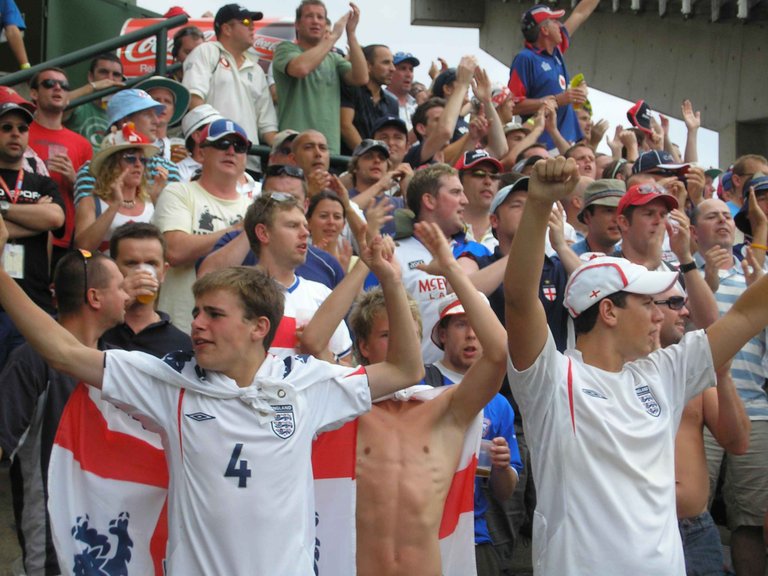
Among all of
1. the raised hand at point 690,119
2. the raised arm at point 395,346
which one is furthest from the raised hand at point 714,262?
the raised hand at point 690,119

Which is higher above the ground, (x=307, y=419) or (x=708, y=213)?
(x=708, y=213)

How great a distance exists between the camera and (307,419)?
471 cm

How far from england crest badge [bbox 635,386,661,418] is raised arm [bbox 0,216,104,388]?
81.6 inches

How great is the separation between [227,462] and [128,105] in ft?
15.5

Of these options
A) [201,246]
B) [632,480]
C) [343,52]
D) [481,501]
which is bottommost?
[481,501]

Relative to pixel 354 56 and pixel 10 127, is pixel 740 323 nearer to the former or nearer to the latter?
pixel 10 127

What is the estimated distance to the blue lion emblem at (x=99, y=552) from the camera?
4.91 metres

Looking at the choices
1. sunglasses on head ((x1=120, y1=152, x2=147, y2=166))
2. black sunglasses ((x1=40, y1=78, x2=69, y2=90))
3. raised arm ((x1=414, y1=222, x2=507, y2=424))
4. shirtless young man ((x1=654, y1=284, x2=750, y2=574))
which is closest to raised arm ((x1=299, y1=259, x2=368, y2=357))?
raised arm ((x1=414, y1=222, x2=507, y2=424))

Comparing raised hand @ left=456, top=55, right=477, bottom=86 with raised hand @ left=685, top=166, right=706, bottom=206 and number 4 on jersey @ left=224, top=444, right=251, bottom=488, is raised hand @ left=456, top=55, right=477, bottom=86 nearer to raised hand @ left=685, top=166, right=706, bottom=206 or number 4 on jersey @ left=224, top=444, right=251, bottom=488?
raised hand @ left=685, top=166, right=706, bottom=206

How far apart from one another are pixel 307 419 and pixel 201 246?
2.49 m

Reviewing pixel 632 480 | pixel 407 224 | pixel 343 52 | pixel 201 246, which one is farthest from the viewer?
pixel 343 52

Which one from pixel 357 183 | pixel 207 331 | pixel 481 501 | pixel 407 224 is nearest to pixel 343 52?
pixel 357 183

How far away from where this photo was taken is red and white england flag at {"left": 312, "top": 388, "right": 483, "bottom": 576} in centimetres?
505

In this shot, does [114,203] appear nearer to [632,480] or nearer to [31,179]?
[31,179]
